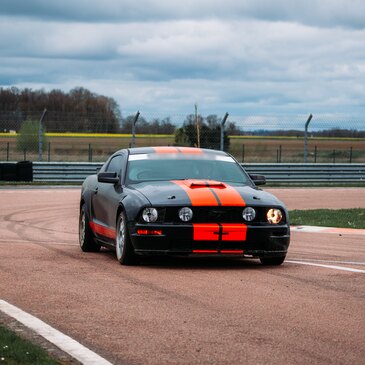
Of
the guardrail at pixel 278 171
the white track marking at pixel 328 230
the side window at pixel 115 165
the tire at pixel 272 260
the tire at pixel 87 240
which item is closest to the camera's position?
the tire at pixel 272 260

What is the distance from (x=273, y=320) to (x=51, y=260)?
4.71 meters

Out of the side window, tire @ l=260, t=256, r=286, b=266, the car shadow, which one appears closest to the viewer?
the car shadow

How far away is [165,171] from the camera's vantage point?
12.6 metres

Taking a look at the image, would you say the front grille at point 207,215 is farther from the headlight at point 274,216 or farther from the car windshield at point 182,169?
the car windshield at point 182,169

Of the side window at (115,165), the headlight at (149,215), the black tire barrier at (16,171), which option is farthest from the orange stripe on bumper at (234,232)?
the black tire barrier at (16,171)

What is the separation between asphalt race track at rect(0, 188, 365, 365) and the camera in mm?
6809

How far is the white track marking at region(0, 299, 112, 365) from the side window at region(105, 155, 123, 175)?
190 inches

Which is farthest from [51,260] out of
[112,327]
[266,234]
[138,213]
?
[112,327]

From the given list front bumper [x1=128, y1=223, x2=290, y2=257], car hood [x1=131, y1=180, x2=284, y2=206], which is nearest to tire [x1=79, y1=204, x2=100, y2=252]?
car hood [x1=131, y1=180, x2=284, y2=206]

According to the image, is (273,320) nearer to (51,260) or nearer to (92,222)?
(51,260)

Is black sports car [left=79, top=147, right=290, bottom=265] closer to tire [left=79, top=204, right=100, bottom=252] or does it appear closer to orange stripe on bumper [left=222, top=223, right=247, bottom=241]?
orange stripe on bumper [left=222, top=223, right=247, bottom=241]

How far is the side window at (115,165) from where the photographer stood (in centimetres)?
1323

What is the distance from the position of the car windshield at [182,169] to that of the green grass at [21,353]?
5836 mm

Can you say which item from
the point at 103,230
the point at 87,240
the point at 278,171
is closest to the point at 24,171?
the point at 278,171
